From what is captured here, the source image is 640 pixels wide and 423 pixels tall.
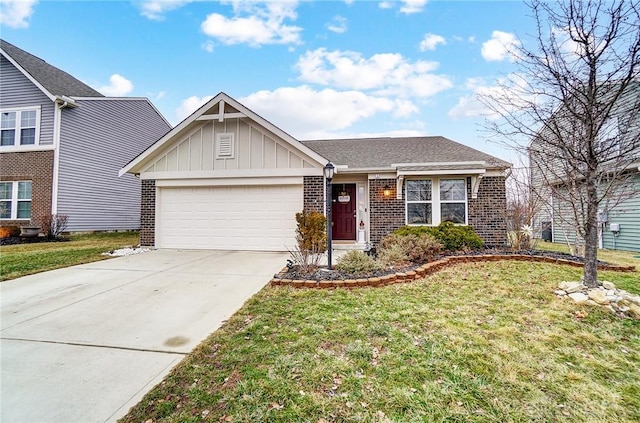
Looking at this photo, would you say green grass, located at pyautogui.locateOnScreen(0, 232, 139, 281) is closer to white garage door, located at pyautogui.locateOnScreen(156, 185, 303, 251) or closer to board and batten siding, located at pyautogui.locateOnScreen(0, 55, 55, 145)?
white garage door, located at pyautogui.locateOnScreen(156, 185, 303, 251)

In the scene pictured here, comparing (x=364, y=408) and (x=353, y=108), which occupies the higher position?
(x=353, y=108)

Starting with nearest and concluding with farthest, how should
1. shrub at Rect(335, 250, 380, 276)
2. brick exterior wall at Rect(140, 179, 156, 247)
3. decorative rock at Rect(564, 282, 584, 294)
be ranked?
1. decorative rock at Rect(564, 282, 584, 294)
2. shrub at Rect(335, 250, 380, 276)
3. brick exterior wall at Rect(140, 179, 156, 247)

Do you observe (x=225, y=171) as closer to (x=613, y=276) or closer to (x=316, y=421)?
(x=316, y=421)

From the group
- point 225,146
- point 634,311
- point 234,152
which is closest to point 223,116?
point 225,146

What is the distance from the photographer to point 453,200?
9.98 meters

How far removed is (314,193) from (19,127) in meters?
14.3

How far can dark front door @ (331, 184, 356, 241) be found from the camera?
1105 cm

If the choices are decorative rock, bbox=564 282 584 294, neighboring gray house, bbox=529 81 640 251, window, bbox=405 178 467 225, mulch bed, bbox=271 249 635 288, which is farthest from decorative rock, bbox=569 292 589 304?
window, bbox=405 178 467 225

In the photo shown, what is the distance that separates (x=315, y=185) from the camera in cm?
932

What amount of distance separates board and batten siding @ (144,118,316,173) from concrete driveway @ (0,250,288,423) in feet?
12.2

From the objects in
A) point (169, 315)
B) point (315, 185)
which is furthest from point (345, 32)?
point (169, 315)

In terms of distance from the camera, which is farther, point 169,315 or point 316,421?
point 169,315

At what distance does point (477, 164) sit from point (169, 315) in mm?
9202

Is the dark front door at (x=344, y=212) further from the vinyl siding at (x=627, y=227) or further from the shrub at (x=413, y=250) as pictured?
the vinyl siding at (x=627, y=227)
